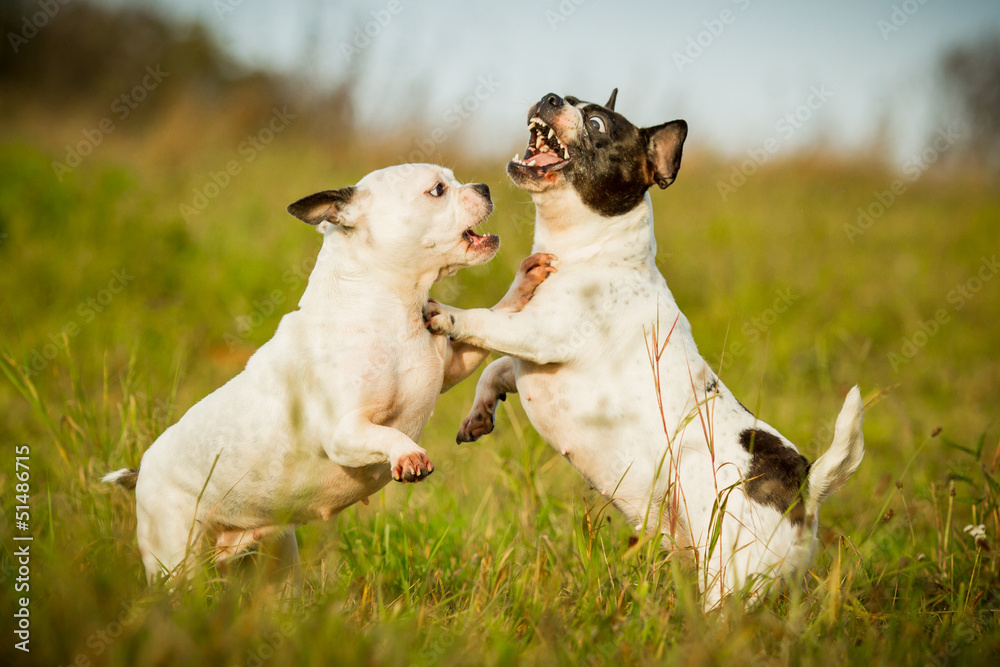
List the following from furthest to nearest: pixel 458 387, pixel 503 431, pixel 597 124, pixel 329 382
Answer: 1. pixel 458 387
2. pixel 503 431
3. pixel 597 124
4. pixel 329 382

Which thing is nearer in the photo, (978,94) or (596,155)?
(596,155)

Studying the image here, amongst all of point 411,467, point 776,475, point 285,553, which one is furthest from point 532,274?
point 285,553

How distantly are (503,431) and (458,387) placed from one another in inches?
46.5

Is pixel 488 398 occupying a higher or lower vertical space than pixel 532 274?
lower

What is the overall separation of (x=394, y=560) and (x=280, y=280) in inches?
205

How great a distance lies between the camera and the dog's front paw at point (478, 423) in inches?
159

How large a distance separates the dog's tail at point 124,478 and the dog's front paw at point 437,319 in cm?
159

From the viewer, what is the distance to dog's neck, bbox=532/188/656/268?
403cm

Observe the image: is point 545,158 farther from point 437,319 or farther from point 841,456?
point 841,456

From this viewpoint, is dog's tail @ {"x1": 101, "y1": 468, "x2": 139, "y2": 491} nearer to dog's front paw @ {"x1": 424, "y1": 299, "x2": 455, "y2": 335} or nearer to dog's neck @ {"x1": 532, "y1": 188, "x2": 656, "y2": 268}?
dog's front paw @ {"x1": 424, "y1": 299, "x2": 455, "y2": 335}

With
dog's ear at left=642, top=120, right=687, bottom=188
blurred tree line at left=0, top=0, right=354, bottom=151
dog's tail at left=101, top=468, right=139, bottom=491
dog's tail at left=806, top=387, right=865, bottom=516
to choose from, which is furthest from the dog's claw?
blurred tree line at left=0, top=0, right=354, bottom=151

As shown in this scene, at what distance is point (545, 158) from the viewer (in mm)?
4102

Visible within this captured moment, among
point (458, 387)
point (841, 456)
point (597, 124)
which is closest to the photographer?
point (841, 456)

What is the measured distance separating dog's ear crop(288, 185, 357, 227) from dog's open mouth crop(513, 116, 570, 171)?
0.89 meters
